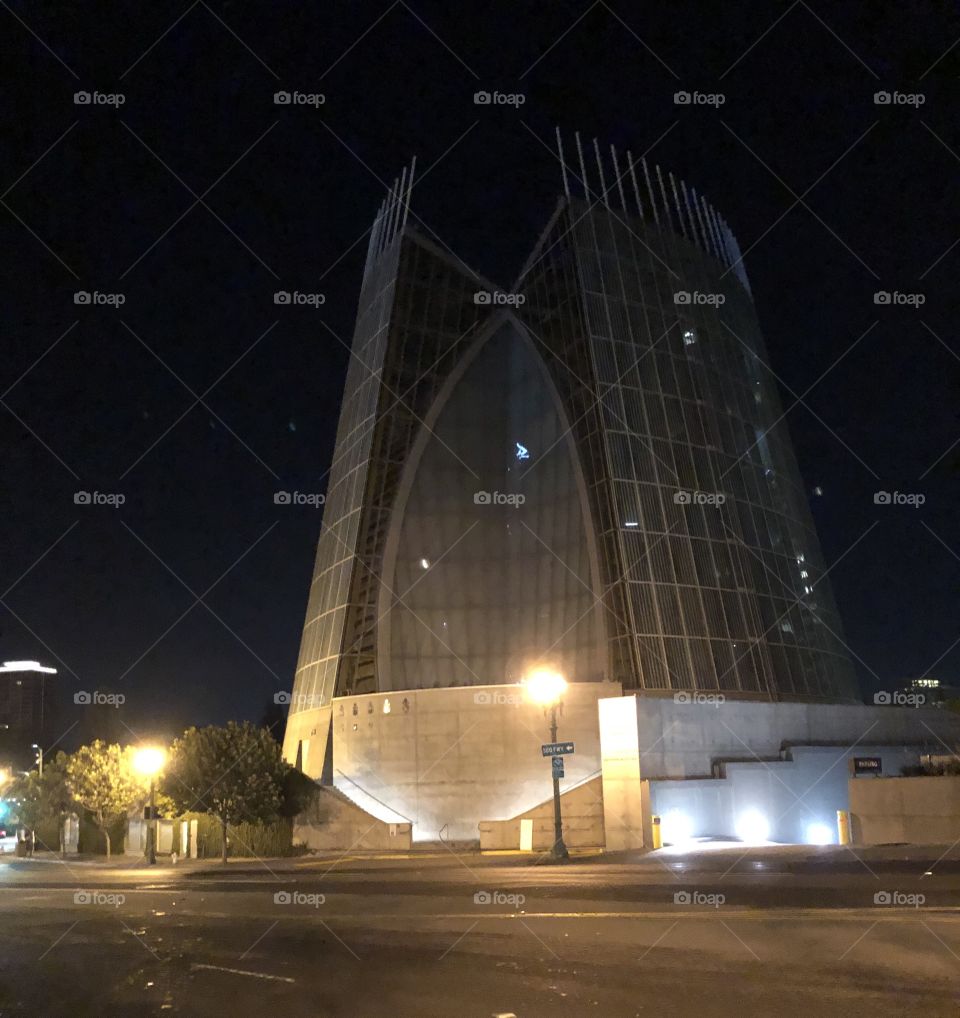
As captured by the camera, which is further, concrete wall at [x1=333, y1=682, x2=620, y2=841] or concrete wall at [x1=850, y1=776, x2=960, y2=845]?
concrete wall at [x1=333, y1=682, x2=620, y2=841]

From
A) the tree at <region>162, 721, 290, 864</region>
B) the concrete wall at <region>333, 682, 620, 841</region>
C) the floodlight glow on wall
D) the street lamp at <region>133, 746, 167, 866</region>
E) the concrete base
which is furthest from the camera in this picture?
the concrete wall at <region>333, 682, 620, 841</region>

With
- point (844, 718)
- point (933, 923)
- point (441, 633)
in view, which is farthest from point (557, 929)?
point (441, 633)

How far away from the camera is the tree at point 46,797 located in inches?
1930

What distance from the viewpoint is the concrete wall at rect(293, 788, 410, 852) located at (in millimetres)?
39875

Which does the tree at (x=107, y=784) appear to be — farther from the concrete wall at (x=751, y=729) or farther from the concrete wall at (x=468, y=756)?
the concrete wall at (x=751, y=729)

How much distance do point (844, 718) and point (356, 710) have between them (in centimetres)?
1999

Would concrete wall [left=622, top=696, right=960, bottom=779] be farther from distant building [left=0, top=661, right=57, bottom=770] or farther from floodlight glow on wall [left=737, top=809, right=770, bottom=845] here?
distant building [left=0, top=661, right=57, bottom=770]

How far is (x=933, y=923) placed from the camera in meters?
13.4

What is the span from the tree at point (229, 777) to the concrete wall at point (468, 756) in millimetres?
5842

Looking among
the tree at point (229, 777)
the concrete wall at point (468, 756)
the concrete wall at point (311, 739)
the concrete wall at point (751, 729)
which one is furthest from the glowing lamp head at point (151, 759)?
the concrete wall at point (751, 729)

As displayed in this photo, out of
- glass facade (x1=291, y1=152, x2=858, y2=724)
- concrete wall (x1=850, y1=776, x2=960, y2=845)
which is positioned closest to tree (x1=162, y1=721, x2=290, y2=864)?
glass facade (x1=291, y1=152, x2=858, y2=724)

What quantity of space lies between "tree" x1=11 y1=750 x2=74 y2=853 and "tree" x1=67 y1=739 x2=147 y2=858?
4.16 metres

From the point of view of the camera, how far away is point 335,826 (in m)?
40.3

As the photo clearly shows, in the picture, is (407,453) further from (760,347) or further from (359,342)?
(760,347)
